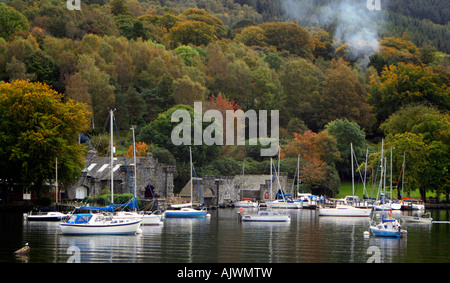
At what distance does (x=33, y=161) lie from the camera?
70.0m

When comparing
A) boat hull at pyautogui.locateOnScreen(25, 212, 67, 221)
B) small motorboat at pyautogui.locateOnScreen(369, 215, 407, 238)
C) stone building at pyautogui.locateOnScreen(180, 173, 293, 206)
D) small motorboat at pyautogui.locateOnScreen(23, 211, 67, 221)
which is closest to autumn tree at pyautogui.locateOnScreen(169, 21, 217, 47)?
A: stone building at pyautogui.locateOnScreen(180, 173, 293, 206)

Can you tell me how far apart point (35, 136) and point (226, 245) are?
3123 cm

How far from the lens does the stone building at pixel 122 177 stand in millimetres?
81312

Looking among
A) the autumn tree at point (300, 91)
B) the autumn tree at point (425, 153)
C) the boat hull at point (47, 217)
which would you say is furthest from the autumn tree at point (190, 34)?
the boat hull at point (47, 217)

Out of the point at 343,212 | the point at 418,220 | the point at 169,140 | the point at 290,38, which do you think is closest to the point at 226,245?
the point at 418,220

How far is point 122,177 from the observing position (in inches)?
3228

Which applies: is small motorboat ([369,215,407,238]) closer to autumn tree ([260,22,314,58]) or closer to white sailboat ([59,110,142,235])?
white sailboat ([59,110,142,235])

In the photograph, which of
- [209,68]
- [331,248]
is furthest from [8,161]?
[209,68]

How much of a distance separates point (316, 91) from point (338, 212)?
64332mm

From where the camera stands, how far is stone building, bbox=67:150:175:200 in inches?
3201

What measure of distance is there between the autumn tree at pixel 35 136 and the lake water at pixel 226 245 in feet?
24.9

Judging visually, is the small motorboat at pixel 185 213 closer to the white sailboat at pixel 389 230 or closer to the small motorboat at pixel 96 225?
the small motorboat at pixel 96 225

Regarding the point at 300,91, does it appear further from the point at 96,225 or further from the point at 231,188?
the point at 96,225
